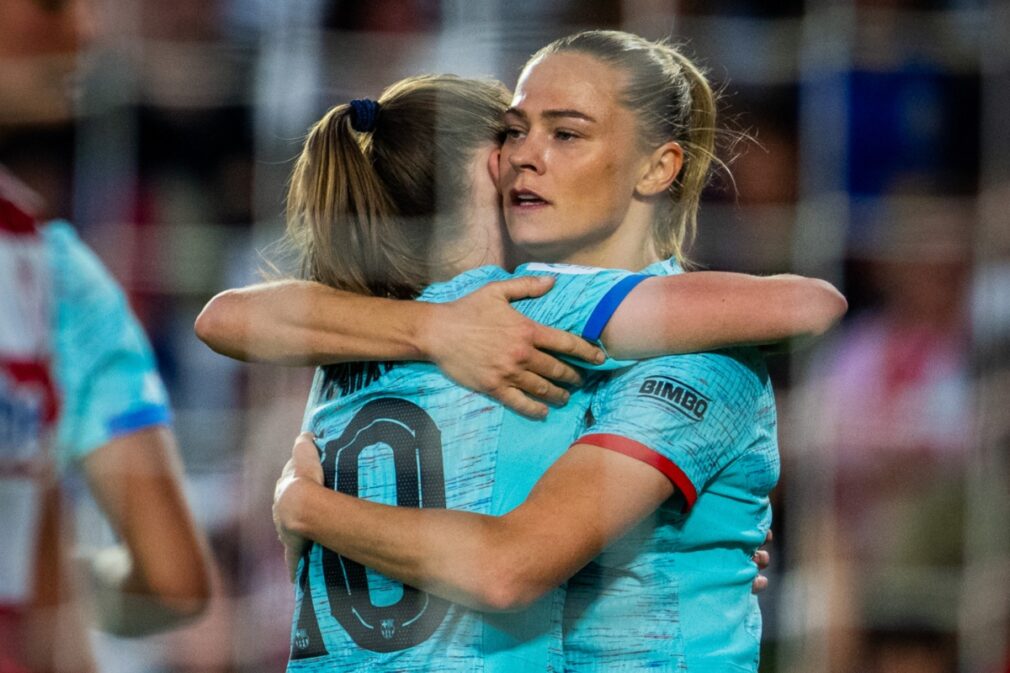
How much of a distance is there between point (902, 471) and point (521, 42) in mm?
762

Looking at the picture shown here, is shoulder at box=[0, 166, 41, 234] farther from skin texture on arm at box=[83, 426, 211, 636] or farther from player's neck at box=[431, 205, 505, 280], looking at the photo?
player's neck at box=[431, 205, 505, 280]

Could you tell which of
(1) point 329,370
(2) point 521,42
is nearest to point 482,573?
(1) point 329,370

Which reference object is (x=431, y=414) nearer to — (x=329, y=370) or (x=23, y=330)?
(x=329, y=370)

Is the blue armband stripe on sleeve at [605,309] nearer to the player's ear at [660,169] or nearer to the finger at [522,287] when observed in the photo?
the finger at [522,287]

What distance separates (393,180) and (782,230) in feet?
3.41

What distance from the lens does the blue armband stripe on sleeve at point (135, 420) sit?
1394 mm

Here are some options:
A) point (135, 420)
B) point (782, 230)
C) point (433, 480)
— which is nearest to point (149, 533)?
point (135, 420)

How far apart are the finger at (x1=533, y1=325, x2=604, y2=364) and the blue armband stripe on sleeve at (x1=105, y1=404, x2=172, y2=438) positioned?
593 mm

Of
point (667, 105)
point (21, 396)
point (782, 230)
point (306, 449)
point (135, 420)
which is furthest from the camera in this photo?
point (782, 230)

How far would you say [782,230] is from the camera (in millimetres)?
1972

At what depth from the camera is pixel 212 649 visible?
1975 millimetres

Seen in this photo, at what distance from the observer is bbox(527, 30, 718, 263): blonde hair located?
1.14m

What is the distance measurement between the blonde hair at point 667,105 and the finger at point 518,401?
255mm

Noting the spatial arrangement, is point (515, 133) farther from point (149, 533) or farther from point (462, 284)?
point (149, 533)
